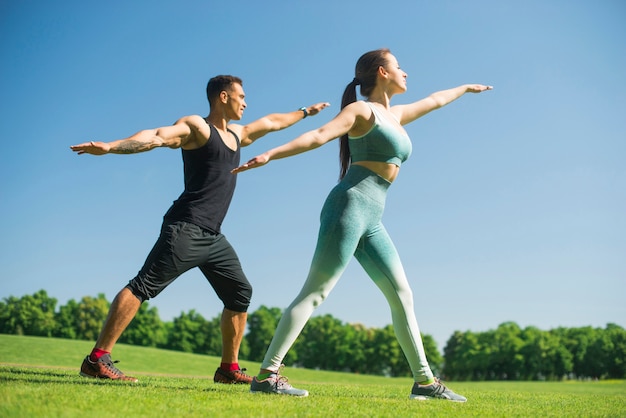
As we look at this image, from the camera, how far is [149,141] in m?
5.12

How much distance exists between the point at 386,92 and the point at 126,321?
3636 millimetres

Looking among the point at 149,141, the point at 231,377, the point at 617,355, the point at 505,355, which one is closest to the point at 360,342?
the point at 505,355

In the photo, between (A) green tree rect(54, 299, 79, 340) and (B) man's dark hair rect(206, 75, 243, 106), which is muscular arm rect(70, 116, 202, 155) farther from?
(A) green tree rect(54, 299, 79, 340)

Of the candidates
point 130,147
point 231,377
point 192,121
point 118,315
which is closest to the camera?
point 130,147

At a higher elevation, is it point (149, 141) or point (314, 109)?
point (314, 109)

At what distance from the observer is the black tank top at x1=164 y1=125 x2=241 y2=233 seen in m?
5.98

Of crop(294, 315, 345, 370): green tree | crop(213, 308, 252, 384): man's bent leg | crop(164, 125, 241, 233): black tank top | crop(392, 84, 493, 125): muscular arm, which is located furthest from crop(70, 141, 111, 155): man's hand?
crop(294, 315, 345, 370): green tree

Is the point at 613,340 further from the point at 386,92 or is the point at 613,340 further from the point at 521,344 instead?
the point at 386,92

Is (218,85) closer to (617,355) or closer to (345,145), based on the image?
(345,145)

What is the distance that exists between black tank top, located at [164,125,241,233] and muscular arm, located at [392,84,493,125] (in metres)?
2.04

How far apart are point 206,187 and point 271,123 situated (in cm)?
147

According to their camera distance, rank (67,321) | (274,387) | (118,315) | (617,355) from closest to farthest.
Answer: (274,387) < (118,315) < (617,355) < (67,321)

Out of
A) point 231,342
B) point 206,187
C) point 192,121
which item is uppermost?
point 192,121

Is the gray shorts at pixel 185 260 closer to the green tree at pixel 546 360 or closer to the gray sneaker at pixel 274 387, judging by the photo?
the gray sneaker at pixel 274 387
